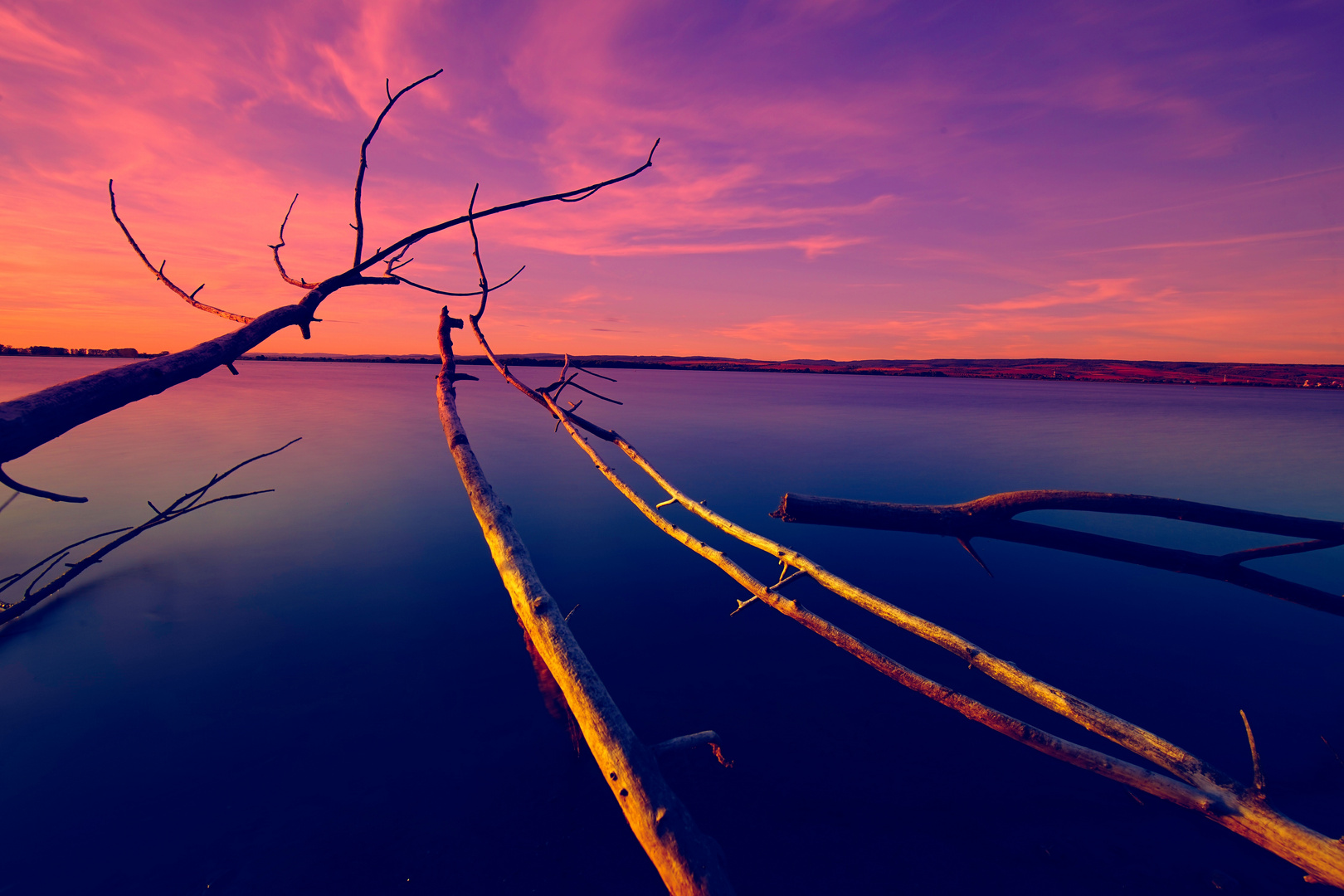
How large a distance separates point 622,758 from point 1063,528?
2.72m

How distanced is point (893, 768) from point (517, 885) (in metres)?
3.16

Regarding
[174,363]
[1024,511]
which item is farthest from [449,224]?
[1024,511]

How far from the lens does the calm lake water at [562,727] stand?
12.0 ft

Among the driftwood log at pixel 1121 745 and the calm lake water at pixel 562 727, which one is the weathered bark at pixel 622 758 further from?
the calm lake water at pixel 562 727

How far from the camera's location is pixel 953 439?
24.9m

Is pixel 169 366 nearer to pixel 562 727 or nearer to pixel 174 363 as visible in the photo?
pixel 174 363

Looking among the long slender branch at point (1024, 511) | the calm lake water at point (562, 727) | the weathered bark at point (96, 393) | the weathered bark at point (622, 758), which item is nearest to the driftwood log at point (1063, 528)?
the long slender branch at point (1024, 511)

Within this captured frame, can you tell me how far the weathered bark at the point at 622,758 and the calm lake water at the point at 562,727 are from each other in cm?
204

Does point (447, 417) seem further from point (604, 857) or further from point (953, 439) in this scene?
point (953, 439)

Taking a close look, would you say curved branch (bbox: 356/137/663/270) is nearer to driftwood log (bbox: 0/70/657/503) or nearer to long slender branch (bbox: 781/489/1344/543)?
driftwood log (bbox: 0/70/657/503)

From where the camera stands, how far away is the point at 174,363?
240cm

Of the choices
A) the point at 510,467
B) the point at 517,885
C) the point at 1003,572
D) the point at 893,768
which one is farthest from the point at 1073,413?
the point at 517,885

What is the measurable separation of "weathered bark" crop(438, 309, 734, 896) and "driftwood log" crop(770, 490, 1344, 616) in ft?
4.46

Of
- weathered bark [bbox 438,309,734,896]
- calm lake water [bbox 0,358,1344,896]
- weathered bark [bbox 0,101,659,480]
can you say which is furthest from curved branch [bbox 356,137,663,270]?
calm lake water [bbox 0,358,1344,896]
